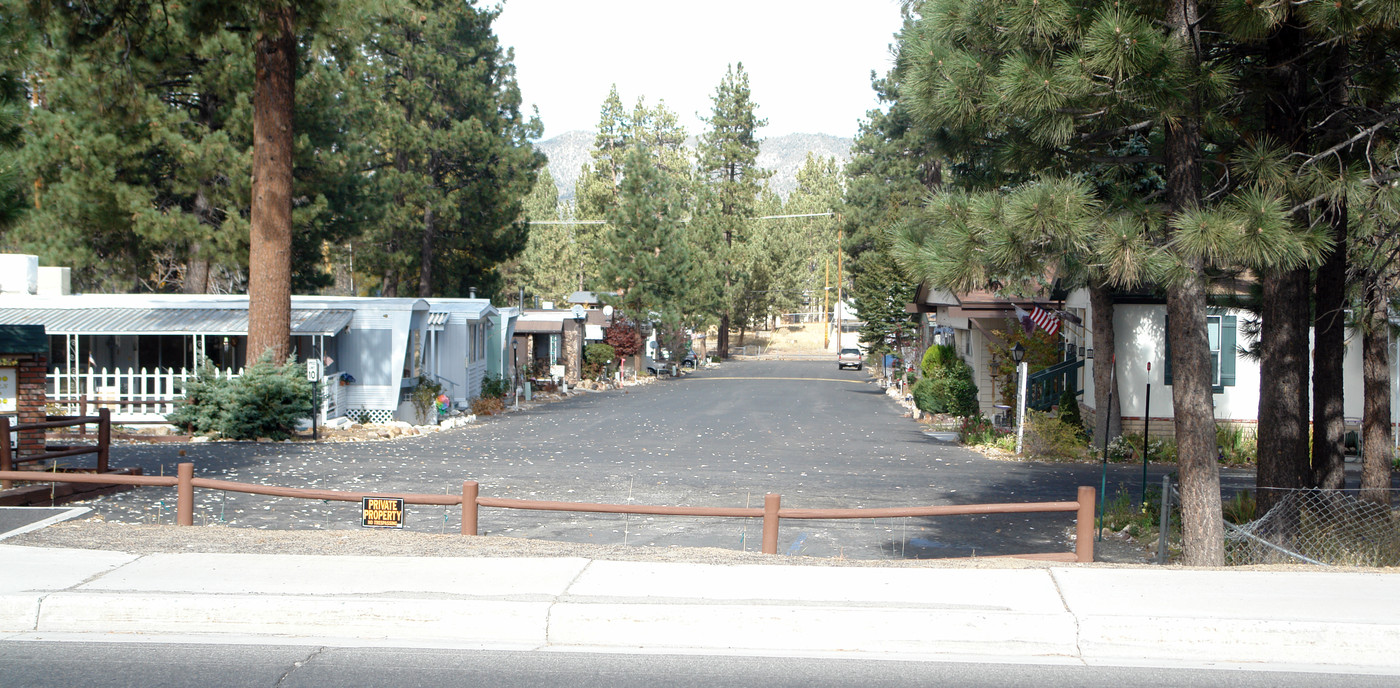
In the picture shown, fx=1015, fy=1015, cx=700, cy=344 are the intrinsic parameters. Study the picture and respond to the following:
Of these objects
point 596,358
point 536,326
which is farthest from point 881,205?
point 536,326

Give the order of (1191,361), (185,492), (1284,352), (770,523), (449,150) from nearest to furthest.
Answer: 1. (770,523)
2. (1191,361)
3. (185,492)
4. (1284,352)
5. (449,150)

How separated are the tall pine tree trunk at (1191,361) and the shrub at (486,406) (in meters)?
23.1

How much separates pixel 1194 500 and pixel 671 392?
3240cm

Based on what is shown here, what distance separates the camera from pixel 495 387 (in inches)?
1240

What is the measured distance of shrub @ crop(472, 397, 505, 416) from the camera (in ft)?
97.1

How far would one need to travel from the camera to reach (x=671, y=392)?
134 feet

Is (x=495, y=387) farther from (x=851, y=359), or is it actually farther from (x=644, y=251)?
(x=851, y=359)

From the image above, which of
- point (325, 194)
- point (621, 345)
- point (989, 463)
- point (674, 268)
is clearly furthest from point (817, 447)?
point (674, 268)

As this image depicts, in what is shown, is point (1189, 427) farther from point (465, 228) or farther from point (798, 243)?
point (798, 243)

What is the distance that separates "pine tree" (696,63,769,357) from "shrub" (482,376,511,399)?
44542 mm

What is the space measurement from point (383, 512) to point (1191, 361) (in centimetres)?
702

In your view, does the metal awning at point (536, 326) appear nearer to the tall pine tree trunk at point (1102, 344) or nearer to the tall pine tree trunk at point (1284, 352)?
the tall pine tree trunk at point (1102, 344)

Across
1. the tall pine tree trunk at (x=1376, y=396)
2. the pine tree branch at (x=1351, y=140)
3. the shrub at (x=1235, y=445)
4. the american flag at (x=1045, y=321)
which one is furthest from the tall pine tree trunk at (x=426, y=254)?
the pine tree branch at (x=1351, y=140)

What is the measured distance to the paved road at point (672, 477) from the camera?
11500 millimetres
